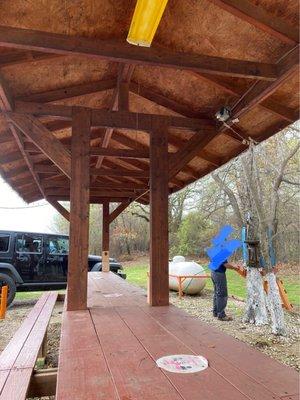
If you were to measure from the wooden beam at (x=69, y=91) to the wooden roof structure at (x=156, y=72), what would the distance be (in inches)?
0.4

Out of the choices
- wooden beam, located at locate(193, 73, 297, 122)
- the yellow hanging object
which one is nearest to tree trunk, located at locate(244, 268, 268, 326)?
wooden beam, located at locate(193, 73, 297, 122)

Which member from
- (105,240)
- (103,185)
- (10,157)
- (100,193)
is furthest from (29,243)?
(10,157)

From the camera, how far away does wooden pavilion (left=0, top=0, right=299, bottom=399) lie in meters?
2.51

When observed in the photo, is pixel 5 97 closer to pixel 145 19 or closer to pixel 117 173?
pixel 145 19

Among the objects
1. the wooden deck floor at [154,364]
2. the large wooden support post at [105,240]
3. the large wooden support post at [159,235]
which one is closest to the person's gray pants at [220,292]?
the large wooden support post at [159,235]

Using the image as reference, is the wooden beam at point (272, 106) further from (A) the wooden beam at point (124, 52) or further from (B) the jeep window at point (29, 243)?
(B) the jeep window at point (29, 243)

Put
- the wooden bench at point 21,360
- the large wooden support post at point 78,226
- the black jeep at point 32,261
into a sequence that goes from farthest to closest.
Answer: the black jeep at point 32,261
the large wooden support post at point 78,226
the wooden bench at point 21,360

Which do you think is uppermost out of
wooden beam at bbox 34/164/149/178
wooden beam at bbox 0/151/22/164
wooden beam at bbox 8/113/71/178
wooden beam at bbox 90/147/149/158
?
wooden beam at bbox 0/151/22/164

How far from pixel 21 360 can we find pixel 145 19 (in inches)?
97.3

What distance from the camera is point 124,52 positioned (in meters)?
2.51

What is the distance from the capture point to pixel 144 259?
21719 mm

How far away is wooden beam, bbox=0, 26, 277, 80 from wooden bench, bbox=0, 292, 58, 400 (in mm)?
2142

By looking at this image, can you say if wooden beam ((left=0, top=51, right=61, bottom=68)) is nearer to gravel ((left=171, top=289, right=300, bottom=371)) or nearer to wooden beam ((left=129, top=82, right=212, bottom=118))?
wooden beam ((left=129, top=82, right=212, bottom=118))

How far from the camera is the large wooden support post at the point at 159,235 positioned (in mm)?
3600
